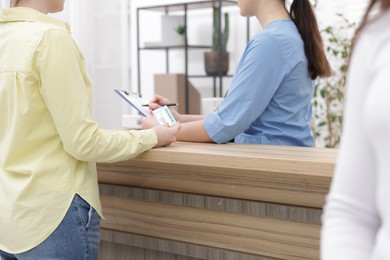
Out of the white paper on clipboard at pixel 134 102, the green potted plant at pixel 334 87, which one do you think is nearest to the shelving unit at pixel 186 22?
the green potted plant at pixel 334 87

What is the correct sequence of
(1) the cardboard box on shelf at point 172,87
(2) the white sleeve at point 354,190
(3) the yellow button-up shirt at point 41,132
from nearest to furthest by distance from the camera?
(2) the white sleeve at point 354,190 → (3) the yellow button-up shirt at point 41,132 → (1) the cardboard box on shelf at point 172,87

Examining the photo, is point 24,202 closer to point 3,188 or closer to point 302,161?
point 3,188

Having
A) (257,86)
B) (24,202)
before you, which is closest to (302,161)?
(257,86)

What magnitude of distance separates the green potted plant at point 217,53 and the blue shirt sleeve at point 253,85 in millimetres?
3628

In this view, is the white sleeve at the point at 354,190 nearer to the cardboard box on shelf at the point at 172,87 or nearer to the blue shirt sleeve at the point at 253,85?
the blue shirt sleeve at the point at 253,85

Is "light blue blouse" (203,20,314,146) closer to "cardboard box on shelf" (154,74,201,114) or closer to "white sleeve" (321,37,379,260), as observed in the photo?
"white sleeve" (321,37,379,260)

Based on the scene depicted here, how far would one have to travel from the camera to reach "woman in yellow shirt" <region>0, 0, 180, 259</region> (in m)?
1.72

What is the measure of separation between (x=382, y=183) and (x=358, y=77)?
0.14m

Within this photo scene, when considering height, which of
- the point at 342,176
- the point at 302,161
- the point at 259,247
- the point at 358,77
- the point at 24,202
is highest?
the point at 358,77

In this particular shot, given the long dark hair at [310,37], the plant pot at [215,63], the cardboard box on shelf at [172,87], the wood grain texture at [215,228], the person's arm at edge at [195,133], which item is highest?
the long dark hair at [310,37]

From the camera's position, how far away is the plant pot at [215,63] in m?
5.80

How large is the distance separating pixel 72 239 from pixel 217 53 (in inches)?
164

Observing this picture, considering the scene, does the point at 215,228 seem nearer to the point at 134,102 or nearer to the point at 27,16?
the point at 134,102

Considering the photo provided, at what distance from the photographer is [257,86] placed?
2.09 metres
